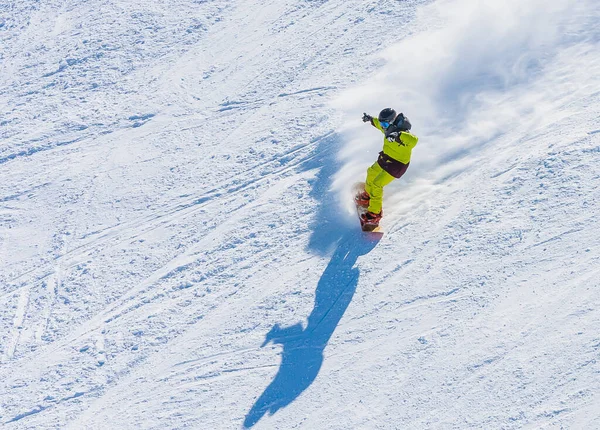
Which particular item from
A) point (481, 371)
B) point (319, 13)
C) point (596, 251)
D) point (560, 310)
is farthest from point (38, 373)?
point (319, 13)

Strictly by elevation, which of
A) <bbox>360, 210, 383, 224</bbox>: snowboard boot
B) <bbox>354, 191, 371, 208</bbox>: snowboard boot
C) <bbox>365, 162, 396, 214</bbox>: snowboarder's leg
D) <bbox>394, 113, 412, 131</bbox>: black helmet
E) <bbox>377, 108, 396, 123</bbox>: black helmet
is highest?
<bbox>377, 108, 396, 123</bbox>: black helmet

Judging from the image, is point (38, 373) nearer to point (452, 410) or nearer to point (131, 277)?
point (131, 277)

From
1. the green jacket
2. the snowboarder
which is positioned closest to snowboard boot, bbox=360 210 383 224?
the snowboarder

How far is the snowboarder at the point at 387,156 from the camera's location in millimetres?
7512

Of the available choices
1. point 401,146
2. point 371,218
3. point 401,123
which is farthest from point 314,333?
point 401,123

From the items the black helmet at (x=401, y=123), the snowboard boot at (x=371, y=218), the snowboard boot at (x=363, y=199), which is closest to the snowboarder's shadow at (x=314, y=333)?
the snowboard boot at (x=371, y=218)

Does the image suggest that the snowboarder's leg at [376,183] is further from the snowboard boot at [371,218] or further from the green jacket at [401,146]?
the green jacket at [401,146]

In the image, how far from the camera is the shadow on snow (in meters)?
7.18

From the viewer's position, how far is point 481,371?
7090 mm

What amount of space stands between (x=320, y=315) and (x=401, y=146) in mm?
2118

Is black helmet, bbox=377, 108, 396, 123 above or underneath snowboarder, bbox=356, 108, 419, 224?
above

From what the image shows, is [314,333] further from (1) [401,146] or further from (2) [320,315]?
(1) [401,146]

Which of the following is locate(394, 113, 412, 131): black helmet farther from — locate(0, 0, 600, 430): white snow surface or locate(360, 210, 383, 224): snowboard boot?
locate(0, 0, 600, 430): white snow surface

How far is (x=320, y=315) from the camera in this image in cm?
771
